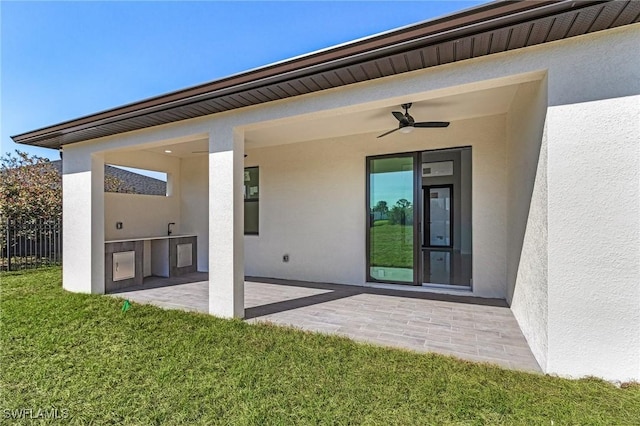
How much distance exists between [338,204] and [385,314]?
2994 mm

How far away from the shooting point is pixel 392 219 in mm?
6602

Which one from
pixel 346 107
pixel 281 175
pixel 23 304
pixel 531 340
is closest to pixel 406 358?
pixel 531 340

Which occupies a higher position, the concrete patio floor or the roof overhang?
the roof overhang

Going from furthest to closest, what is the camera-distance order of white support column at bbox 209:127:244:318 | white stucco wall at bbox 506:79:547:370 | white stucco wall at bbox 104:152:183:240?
white stucco wall at bbox 104:152:183:240, white support column at bbox 209:127:244:318, white stucco wall at bbox 506:79:547:370

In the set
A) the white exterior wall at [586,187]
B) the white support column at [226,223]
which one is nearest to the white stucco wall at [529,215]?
the white exterior wall at [586,187]

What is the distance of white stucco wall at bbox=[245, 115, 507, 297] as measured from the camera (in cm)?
558

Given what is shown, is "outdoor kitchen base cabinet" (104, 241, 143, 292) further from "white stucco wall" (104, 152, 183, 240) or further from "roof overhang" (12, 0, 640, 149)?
"roof overhang" (12, 0, 640, 149)

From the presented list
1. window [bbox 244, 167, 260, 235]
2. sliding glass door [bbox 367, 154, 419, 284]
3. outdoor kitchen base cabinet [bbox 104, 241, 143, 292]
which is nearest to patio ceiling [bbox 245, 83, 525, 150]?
sliding glass door [bbox 367, 154, 419, 284]

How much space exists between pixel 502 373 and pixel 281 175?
6038 millimetres

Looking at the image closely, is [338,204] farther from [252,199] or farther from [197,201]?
[197,201]

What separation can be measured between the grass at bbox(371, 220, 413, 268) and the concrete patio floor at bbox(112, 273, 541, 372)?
73 cm

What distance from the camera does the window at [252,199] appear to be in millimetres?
8038

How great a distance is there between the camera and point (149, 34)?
622 centimetres

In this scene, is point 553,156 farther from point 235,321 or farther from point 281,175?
point 281,175
